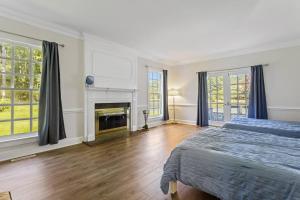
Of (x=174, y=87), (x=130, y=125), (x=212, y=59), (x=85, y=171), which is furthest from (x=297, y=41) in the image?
(x=85, y=171)

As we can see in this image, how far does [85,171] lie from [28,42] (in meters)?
2.68

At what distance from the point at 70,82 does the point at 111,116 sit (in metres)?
1.42

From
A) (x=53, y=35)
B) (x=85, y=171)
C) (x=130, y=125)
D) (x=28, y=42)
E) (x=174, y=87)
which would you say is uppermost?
(x=53, y=35)

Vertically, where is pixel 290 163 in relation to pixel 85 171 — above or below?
above

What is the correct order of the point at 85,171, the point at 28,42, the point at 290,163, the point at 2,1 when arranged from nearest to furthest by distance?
the point at 290,163
the point at 85,171
the point at 2,1
the point at 28,42

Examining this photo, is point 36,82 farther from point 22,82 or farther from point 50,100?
point 50,100

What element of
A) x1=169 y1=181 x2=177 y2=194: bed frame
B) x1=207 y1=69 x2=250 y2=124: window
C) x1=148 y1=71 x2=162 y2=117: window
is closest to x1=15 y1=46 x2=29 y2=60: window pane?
x1=169 y1=181 x2=177 y2=194: bed frame

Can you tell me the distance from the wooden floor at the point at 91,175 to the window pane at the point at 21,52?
1.94 metres

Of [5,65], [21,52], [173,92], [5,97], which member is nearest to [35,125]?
[5,97]

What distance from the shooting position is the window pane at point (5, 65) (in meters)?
2.97

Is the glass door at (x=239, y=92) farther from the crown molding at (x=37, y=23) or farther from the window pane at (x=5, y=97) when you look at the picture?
the window pane at (x=5, y=97)

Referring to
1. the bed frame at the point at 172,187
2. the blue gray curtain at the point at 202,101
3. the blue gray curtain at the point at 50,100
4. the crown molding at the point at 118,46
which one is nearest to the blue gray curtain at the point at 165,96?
the crown molding at the point at 118,46

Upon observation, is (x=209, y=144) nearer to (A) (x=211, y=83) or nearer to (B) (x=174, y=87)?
(A) (x=211, y=83)

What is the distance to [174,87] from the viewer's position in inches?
271
